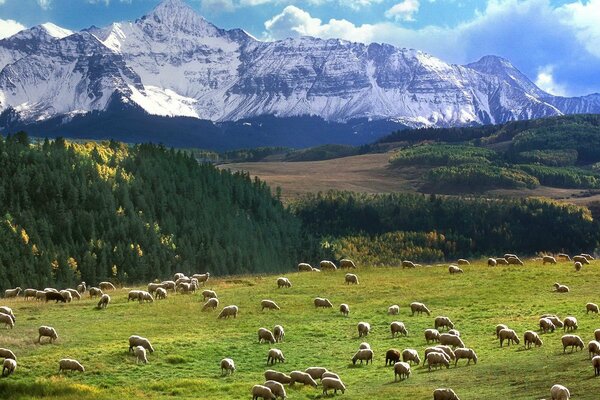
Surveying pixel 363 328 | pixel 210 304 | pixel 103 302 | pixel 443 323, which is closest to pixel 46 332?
pixel 103 302

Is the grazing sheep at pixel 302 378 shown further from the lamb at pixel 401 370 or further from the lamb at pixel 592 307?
the lamb at pixel 592 307

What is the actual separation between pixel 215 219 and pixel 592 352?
132259 millimetres

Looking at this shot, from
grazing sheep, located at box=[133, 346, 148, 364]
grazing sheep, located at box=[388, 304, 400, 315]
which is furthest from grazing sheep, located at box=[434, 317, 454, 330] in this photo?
grazing sheep, located at box=[133, 346, 148, 364]

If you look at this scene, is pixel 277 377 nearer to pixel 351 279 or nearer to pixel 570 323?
pixel 570 323

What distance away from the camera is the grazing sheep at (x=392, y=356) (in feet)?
148

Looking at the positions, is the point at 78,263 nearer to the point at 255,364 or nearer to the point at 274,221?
the point at 274,221

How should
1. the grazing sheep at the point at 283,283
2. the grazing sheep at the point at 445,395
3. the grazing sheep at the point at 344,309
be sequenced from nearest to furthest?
the grazing sheep at the point at 445,395, the grazing sheep at the point at 344,309, the grazing sheep at the point at 283,283

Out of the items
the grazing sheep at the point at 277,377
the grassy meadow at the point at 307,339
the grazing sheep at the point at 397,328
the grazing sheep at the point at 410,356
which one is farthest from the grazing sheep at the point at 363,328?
the grazing sheep at the point at 277,377

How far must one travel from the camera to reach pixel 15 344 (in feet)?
160

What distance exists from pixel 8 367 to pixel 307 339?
18.6 meters

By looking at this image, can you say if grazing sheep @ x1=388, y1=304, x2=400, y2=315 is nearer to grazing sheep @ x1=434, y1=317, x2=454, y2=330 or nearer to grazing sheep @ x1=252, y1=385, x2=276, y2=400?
grazing sheep @ x1=434, y1=317, x2=454, y2=330

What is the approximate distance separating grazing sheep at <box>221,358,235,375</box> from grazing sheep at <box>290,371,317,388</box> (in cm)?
489

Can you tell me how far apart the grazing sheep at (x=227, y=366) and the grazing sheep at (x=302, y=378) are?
16.0ft

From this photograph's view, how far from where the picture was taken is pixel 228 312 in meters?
61.0
